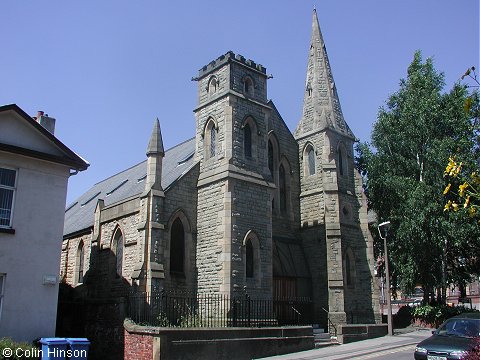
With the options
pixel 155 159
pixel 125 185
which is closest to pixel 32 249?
pixel 155 159

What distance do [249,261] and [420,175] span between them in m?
12.9

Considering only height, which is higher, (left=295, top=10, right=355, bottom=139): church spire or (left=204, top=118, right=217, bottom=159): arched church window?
(left=295, top=10, right=355, bottom=139): church spire

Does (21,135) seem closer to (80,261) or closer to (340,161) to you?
(80,261)

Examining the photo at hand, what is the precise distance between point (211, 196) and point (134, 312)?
5.92m

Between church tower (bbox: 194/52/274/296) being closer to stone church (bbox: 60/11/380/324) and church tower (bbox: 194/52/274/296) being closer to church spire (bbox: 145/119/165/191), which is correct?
stone church (bbox: 60/11/380/324)

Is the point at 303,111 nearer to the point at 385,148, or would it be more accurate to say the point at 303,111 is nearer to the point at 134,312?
the point at 385,148

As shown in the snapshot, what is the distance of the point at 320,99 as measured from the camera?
91.8 ft

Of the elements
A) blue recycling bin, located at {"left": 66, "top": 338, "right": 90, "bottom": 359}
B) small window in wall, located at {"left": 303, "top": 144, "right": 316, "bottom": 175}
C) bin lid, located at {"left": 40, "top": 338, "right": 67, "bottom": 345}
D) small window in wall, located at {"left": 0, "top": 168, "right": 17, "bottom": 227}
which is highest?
small window in wall, located at {"left": 303, "top": 144, "right": 316, "bottom": 175}

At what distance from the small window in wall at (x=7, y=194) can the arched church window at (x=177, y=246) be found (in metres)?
7.89

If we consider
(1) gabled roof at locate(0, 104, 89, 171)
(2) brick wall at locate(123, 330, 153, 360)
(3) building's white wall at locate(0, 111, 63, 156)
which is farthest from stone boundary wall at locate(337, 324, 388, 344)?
(3) building's white wall at locate(0, 111, 63, 156)

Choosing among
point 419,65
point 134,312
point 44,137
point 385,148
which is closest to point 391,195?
point 385,148

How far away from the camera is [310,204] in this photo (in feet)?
85.5

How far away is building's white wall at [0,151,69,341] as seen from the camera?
44.9 ft

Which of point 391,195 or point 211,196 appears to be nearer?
point 211,196
